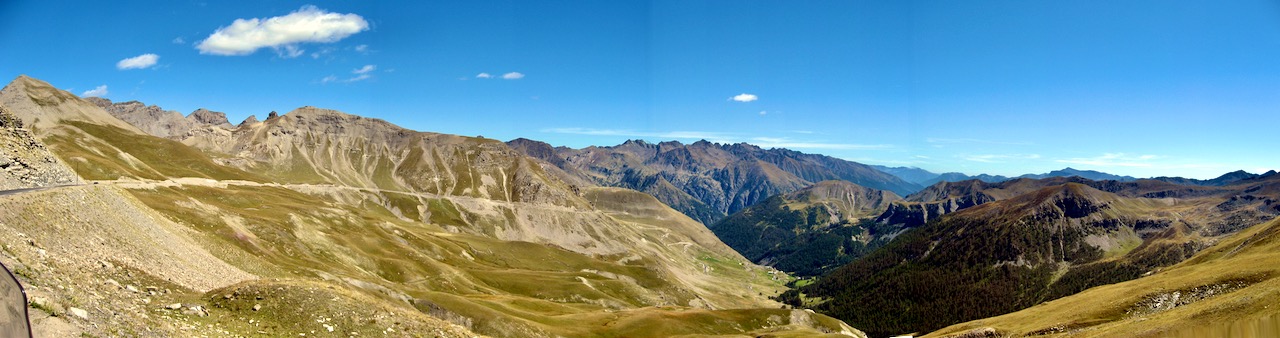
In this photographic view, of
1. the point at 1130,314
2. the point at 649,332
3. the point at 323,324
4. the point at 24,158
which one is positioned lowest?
the point at 649,332

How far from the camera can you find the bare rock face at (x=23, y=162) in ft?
162

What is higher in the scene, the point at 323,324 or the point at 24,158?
the point at 24,158

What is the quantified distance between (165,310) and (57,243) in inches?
507

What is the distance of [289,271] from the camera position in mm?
72812

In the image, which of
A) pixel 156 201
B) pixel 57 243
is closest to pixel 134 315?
pixel 57 243

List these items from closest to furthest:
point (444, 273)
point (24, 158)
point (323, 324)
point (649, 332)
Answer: point (323, 324) → point (24, 158) → point (649, 332) → point (444, 273)

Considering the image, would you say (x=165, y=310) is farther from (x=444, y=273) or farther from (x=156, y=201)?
(x=444, y=273)

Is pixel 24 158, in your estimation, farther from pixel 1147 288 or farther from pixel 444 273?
pixel 1147 288

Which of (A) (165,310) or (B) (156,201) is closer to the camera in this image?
(A) (165,310)

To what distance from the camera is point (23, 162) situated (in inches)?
2030

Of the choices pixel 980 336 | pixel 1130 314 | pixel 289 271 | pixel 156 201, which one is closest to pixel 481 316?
pixel 289 271

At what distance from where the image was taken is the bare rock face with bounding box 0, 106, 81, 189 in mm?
49312

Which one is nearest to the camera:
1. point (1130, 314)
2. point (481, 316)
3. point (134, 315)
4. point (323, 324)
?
point (134, 315)

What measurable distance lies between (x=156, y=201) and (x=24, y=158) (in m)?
40.6
